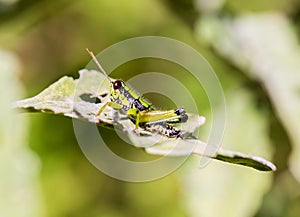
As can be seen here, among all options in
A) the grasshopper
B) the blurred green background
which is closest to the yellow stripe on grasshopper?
the grasshopper

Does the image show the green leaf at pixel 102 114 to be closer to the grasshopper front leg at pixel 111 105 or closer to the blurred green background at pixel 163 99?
the grasshopper front leg at pixel 111 105

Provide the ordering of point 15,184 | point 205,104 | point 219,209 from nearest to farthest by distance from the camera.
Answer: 1. point 15,184
2. point 219,209
3. point 205,104

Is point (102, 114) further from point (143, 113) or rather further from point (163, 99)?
point (163, 99)

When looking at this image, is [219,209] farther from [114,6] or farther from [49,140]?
[114,6]

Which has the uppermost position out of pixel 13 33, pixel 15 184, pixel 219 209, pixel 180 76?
pixel 180 76

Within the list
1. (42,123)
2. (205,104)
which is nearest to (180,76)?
(205,104)

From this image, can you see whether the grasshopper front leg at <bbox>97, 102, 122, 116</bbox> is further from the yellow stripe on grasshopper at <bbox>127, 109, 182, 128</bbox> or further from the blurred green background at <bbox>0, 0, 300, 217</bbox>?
the blurred green background at <bbox>0, 0, 300, 217</bbox>

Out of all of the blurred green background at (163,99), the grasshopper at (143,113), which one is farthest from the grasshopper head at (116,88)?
the blurred green background at (163,99)
